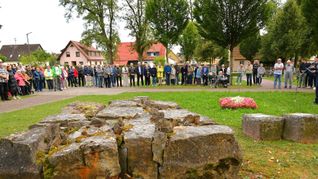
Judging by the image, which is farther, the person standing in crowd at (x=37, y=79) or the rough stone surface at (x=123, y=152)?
the person standing in crowd at (x=37, y=79)

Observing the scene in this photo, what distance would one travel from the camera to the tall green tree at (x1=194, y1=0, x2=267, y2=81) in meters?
22.3

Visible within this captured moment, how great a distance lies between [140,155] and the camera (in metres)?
3.96

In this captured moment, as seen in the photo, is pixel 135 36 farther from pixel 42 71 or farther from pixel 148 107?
pixel 148 107

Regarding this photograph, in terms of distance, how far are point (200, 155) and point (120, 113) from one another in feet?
6.45

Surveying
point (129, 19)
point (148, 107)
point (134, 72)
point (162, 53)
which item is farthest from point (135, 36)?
point (148, 107)

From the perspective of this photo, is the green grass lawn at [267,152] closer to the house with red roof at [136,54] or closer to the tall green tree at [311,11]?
the tall green tree at [311,11]

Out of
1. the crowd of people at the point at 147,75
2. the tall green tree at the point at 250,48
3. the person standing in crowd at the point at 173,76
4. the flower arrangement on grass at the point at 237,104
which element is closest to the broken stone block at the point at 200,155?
the flower arrangement on grass at the point at 237,104

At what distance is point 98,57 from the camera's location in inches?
3418

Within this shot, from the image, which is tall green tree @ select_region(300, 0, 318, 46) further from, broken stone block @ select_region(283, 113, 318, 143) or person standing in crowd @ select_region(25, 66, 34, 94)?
person standing in crowd @ select_region(25, 66, 34, 94)

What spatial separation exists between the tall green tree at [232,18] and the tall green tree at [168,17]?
462 centimetres

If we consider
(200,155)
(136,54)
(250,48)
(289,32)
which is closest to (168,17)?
(289,32)

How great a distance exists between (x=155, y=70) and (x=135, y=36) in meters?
20.1

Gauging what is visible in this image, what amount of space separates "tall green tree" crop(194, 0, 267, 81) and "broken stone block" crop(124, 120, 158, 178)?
20.0 metres

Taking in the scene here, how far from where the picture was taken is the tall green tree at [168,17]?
28.0 metres
